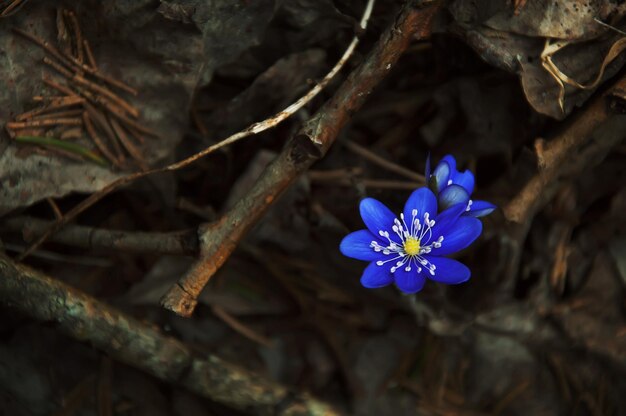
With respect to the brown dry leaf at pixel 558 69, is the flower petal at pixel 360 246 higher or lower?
lower

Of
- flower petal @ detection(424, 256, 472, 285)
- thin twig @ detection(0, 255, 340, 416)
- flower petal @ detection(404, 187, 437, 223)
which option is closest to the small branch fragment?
thin twig @ detection(0, 255, 340, 416)

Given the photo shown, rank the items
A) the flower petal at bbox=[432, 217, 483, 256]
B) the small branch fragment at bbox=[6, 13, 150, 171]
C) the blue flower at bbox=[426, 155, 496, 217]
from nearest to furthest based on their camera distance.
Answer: the flower petal at bbox=[432, 217, 483, 256]
the blue flower at bbox=[426, 155, 496, 217]
the small branch fragment at bbox=[6, 13, 150, 171]

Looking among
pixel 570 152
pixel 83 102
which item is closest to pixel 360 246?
pixel 570 152

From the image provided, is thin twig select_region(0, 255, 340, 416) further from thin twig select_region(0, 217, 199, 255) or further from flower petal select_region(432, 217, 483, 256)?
flower petal select_region(432, 217, 483, 256)

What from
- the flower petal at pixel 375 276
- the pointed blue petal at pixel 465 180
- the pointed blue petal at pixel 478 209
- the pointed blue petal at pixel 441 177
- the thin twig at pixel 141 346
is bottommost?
the thin twig at pixel 141 346

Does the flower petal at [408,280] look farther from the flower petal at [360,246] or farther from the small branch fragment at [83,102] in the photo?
the small branch fragment at [83,102]

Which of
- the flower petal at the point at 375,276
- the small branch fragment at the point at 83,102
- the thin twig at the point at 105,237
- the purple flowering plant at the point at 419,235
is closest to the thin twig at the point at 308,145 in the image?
the thin twig at the point at 105,237

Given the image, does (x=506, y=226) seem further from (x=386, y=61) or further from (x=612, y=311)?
(x=386, y=61)

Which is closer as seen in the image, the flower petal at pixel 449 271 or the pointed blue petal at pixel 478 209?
the flower petal at pixel 449 271

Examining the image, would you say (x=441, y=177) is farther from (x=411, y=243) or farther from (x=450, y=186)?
(x=411, y=243)
